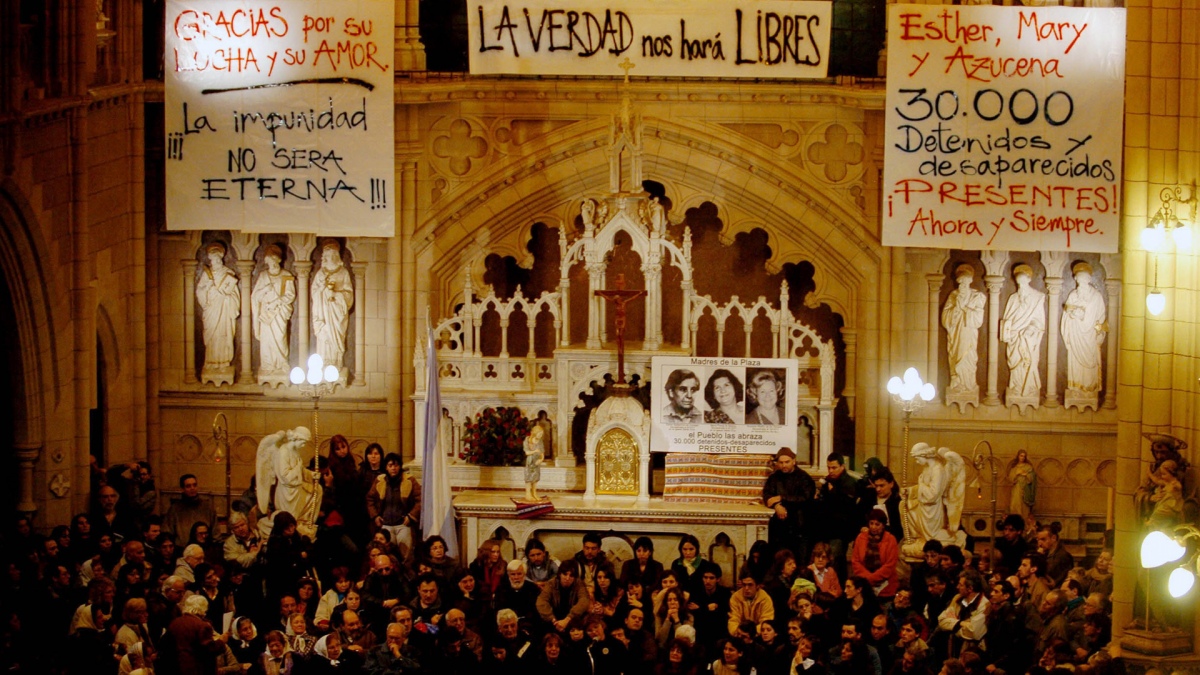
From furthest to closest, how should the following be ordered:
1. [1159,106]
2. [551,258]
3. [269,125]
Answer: [551,258], [269,125], [1159,106]

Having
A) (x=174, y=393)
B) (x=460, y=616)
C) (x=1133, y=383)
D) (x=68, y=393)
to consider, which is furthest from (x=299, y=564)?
(x=1133, y=383)

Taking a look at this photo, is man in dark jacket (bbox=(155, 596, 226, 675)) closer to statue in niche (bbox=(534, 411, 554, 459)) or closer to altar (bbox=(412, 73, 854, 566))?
altar (bbox=(412, 73, 854, 566))

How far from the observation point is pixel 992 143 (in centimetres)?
1947

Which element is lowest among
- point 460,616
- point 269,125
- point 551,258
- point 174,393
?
point 460,616

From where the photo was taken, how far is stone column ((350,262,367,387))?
2103cm

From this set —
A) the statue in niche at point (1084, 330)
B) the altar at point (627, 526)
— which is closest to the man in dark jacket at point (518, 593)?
the altar at point (627, 526)

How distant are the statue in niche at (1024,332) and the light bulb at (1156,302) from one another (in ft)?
17.8

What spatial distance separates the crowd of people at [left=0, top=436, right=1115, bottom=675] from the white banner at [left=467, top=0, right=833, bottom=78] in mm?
4332

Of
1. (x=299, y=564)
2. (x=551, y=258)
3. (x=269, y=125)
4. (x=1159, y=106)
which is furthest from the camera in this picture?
(x=551, y=258)

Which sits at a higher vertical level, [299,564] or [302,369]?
[302,369]

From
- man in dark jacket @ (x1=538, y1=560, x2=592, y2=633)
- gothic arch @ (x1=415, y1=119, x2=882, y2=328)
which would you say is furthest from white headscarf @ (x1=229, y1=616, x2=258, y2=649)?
gothic arch @ (x1=415, y1=119, x2=882, y2=328)

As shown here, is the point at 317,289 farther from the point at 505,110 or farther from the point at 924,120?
the point at 924,120

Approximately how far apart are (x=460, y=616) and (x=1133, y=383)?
561 centimetres

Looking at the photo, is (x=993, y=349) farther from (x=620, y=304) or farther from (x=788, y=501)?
(x=620, y=304)
